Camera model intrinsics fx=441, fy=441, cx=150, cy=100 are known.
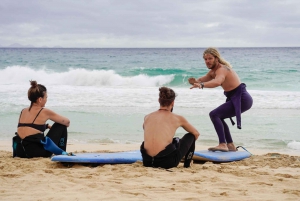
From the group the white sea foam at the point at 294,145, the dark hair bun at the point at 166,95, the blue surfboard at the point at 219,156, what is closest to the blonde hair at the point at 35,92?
the dark hair bun at the point at 166,95

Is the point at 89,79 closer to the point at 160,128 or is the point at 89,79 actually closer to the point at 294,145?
the point at 294,145

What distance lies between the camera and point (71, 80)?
26953 millimetres

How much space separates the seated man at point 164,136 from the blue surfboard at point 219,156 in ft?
3.35

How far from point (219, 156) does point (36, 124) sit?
8.42ft

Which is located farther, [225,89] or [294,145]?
[294,145]

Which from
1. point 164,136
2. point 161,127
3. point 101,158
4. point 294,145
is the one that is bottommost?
point 294,145

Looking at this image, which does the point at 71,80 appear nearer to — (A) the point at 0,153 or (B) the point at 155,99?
(B) the point at 155,99

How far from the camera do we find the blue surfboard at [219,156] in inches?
242

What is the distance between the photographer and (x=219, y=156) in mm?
6258

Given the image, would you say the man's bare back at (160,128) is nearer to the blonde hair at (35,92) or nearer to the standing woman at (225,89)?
the standing woman at (225,89)

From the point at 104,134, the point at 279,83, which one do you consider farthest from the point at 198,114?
the point at 279,83

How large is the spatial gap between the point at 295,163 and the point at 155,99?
32.9ft

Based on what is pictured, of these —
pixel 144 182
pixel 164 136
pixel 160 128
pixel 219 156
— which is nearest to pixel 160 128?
pixel 160 128

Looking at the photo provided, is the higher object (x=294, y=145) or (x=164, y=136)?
(x=164, y=136)
